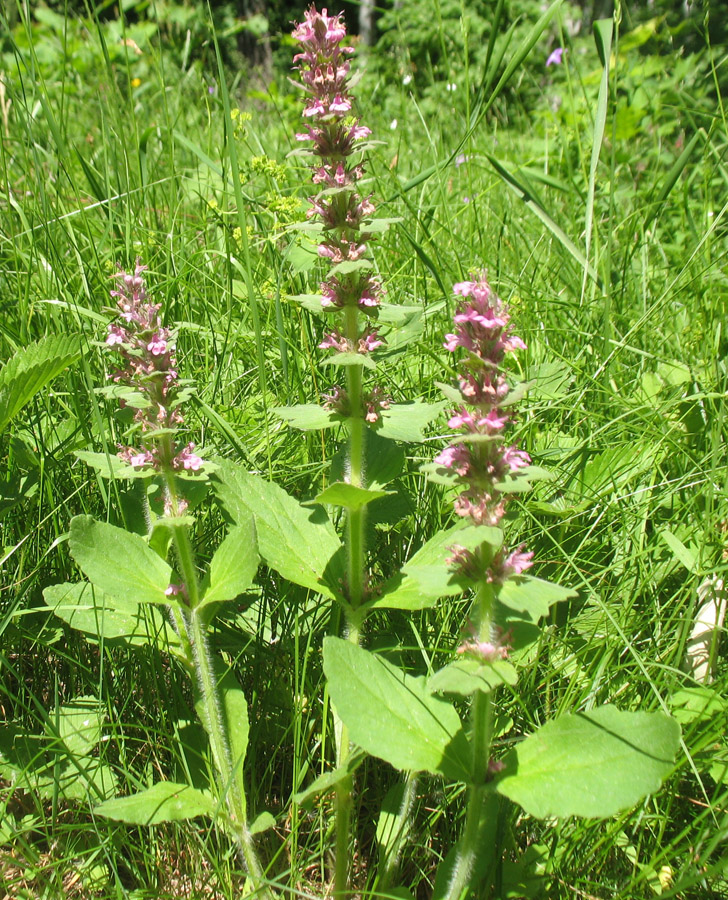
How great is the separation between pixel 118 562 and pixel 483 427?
1141mm

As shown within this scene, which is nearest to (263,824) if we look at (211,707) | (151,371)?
(211,707)

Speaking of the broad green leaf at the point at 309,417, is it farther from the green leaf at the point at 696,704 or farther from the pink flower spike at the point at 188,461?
the green leaf at the point at 696,704

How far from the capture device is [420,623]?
7.61ft

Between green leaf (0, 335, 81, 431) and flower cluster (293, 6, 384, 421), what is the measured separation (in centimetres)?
78

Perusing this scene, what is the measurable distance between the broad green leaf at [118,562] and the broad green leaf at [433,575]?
0.61 meters

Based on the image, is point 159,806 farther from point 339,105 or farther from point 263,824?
point 339,105

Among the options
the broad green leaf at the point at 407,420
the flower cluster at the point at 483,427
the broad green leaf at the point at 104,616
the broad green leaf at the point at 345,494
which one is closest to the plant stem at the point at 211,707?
the broad green leaf at the point at 104,616

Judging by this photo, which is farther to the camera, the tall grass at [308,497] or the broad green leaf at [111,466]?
the broad green leaf at [111,466]

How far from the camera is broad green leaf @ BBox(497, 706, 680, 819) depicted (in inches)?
60.4

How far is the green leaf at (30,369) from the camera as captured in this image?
85.4 inches

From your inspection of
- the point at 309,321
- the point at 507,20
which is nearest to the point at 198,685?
the point at 309,321

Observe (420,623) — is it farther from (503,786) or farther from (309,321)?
(309,321)

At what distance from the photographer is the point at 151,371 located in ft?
6.46

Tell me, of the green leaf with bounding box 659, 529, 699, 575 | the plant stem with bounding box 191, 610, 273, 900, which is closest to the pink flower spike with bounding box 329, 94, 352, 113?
the plant stem with bounding box 191, 610, 273, 900
